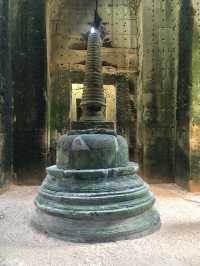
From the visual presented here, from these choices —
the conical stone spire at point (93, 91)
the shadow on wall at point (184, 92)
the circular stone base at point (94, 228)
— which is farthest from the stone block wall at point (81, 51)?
the circular stone base at point (94, 228)

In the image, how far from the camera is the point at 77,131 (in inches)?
155

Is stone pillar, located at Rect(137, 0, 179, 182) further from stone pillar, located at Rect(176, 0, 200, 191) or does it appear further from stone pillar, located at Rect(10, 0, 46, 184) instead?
stone pillar, located at Rect(10, 0, 46, 184)

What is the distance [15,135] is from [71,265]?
443cm

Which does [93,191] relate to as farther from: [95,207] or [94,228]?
[94,228]

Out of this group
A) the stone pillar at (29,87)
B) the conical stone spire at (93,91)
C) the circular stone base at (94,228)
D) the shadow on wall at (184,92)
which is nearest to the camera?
the circular stone base at (94,228)

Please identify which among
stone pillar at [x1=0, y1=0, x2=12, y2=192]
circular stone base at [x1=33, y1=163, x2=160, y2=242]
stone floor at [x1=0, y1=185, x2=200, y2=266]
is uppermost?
stone pillar at [x1=0, y1=0, x2=12, y2=192]

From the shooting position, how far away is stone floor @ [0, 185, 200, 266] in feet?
8.55

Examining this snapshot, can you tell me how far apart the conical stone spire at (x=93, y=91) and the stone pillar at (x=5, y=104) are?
7.76 ft

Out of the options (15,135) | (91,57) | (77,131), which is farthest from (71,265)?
(15,135)

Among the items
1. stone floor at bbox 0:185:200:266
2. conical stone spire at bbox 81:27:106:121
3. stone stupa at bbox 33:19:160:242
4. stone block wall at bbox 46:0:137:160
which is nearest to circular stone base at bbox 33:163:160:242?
stone stupa at bbox 33:19:160:242

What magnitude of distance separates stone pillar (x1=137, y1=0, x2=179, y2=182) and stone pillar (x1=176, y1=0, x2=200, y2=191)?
666 millimetres

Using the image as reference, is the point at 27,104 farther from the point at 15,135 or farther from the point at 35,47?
the point at 35,47

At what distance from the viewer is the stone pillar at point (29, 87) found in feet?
21.4

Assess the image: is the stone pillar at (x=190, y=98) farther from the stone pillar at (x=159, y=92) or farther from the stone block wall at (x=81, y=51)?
the stone block wall at (x=81, y=51)
